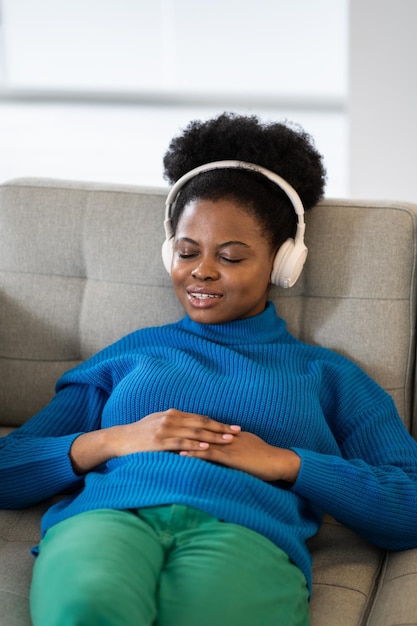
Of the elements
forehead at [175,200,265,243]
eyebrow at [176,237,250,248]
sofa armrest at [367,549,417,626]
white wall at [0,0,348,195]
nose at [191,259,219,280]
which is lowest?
sofa armrest at [367,549,417,626]

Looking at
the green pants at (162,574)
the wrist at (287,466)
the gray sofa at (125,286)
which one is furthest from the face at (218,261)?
the green pants at (162,574)

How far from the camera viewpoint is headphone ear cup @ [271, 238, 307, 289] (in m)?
1.65

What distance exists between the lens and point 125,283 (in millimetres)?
1841

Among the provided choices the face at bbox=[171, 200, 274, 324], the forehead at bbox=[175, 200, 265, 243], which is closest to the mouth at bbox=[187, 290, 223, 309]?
the face at bbox=[171, 200, 274, 324]

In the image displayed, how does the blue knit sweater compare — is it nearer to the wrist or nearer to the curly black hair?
the wrist

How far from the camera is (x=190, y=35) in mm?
3281

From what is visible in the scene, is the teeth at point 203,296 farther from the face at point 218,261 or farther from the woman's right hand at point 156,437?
the woman's right hand at point 156,437

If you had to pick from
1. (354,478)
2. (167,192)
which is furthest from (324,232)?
(354,478)

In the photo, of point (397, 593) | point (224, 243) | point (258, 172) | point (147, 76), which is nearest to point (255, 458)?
point (397, 593)

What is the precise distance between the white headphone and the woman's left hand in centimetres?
37

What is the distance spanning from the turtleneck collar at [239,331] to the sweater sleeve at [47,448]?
8.7 inches

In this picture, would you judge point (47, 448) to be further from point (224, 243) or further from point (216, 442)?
point (224, 243)

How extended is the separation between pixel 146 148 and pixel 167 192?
168 cm

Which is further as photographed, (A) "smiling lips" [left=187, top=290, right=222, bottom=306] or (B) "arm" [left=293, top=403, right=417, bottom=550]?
(A) "smiling lips" [left=187, top=290, right=222, bottom=306]
